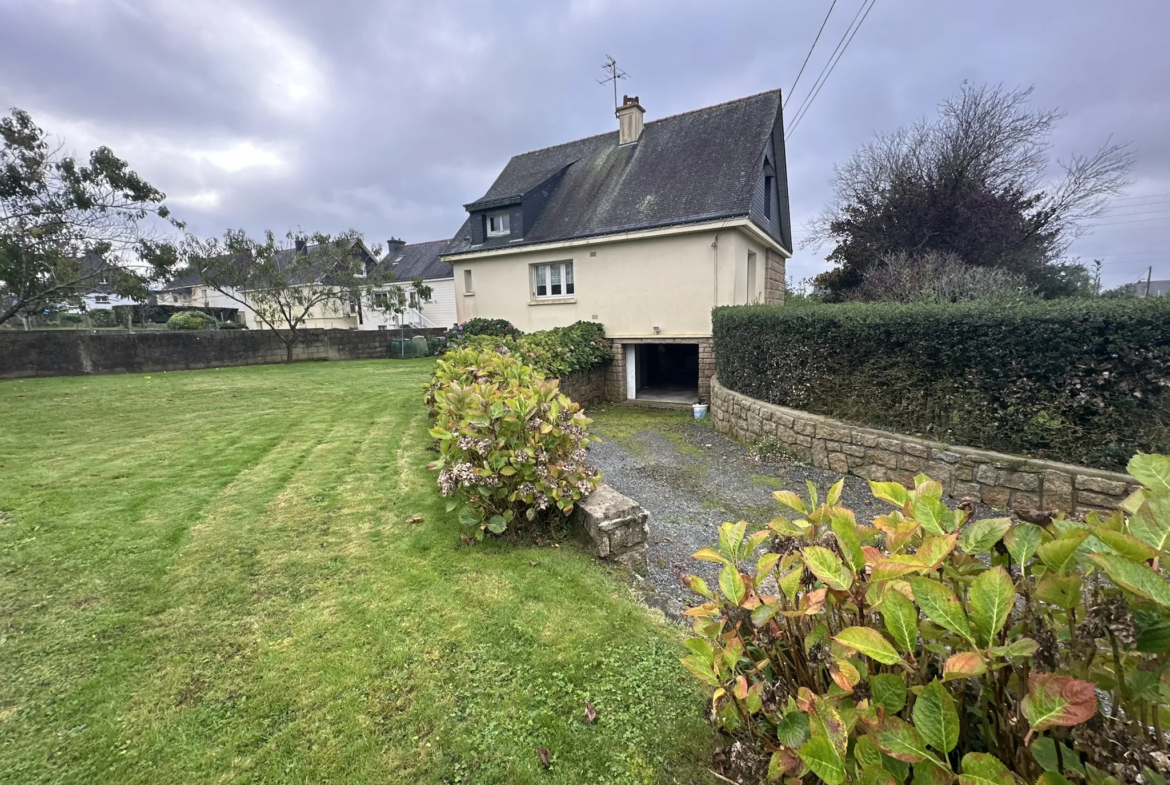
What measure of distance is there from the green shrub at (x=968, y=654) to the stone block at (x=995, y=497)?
4940mm

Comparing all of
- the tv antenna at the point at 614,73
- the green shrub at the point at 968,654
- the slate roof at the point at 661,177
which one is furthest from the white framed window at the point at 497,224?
the green shrub at the point at 968,654

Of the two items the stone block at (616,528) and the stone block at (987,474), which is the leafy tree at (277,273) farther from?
the stone block at (987,474)

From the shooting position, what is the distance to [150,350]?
13734 mm

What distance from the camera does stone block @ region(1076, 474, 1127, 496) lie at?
4246mm

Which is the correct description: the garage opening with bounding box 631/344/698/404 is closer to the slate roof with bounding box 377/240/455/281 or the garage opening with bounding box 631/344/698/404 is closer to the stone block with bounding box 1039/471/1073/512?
the stone block with bounding box 1039/471/1073/512

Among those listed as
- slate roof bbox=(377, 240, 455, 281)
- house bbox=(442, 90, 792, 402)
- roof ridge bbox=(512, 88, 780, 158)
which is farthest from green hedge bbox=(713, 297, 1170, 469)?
slate roof bbox=(377, 240, 455, 281)

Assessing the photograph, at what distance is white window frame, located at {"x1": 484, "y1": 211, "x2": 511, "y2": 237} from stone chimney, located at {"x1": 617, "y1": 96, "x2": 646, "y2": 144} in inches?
181

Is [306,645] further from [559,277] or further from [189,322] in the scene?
[189,322]

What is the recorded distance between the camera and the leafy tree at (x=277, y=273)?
→ 1720 cm

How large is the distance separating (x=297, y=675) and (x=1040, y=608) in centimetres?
270

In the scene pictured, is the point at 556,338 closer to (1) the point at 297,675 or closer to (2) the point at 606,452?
(2) the point at 606,452

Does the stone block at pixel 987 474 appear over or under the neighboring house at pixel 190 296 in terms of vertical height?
under

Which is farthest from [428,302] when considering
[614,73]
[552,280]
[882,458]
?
[882,458]

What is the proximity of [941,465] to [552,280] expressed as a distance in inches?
427
